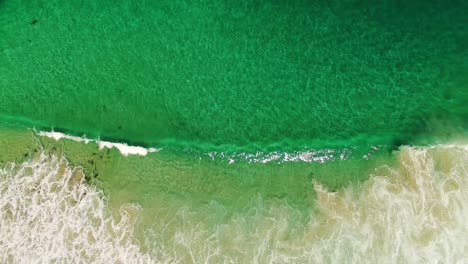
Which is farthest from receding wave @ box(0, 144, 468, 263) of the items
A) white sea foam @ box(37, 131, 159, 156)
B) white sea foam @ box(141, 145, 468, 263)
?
white sea foam @ box(37, 131, 159, 156)

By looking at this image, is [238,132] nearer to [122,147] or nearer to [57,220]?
[122,147]

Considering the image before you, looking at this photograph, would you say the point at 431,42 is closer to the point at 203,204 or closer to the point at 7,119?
the point at 203,204

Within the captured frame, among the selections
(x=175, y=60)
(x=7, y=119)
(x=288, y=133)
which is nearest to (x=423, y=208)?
(x=288, y=133)

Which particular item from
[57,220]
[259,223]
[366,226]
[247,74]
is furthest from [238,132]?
[57,220]

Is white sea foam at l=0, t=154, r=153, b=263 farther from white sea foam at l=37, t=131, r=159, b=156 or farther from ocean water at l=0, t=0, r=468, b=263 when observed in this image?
white sea foam at l=37, t=131, r=159, b=156

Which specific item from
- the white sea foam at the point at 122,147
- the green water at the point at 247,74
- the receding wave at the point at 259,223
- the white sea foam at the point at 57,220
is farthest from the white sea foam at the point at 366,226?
the white sea foam at the point at 122,147

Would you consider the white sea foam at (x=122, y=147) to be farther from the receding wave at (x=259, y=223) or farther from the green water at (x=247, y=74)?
the receding wave at (x=259, y=223)
